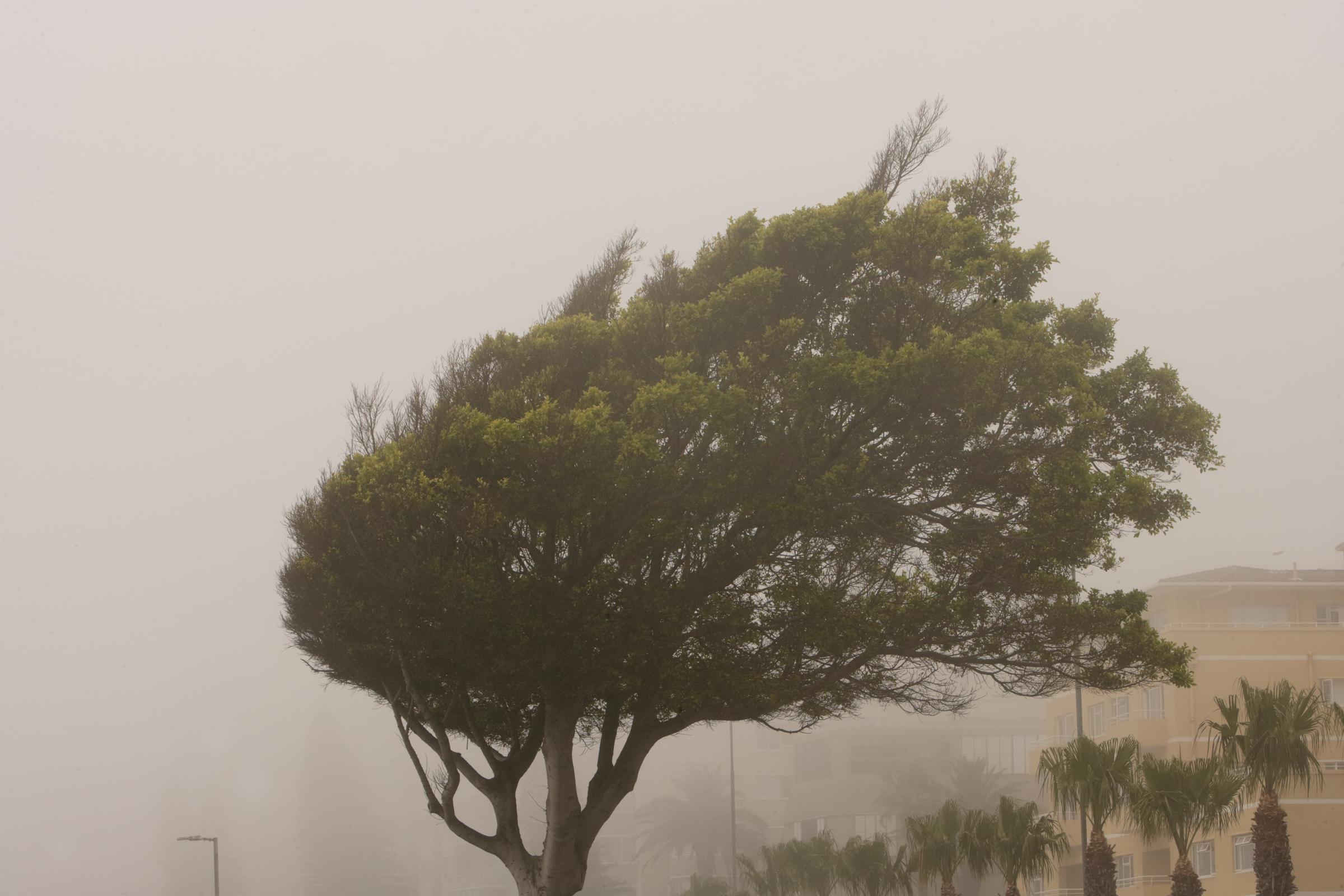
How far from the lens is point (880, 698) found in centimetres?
2048

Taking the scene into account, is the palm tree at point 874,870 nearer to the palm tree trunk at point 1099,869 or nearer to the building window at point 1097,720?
the palm tree trunk at point 1099,869

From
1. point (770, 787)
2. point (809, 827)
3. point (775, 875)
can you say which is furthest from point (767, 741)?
point (775, 875)

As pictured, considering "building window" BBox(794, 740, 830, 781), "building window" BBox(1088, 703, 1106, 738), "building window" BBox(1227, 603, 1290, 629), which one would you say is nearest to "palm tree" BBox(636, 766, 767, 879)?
"building window" BBox(794, 740, 830, 781)

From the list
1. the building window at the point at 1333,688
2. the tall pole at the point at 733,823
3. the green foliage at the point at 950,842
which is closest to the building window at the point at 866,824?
the tall pole at the point at 733,823

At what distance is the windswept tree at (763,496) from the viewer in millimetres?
17281

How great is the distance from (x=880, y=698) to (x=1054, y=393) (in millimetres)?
5689

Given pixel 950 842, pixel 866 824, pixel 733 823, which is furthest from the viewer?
pixel 866 824

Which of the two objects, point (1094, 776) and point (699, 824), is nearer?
point (1094, 776)

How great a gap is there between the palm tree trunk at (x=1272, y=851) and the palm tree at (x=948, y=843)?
8.25 m

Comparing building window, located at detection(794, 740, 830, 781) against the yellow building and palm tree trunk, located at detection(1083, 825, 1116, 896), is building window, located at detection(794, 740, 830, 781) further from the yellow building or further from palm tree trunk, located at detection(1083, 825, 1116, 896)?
palm tree trunk, located at detection(1083, 825, 1116, 896)

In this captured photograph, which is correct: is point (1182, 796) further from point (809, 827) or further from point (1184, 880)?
point (809, 827)

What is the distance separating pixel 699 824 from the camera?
8531 centimetres

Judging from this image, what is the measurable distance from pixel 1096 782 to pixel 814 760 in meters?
72.8

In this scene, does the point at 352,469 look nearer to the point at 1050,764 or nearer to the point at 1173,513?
the point at 1173,513
